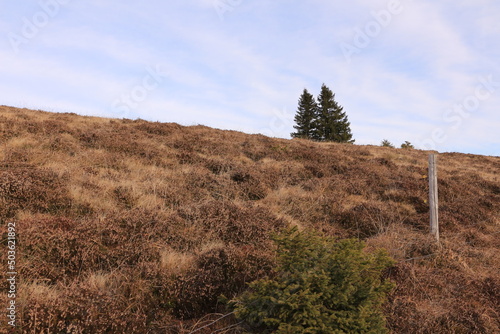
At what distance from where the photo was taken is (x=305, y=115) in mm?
41969

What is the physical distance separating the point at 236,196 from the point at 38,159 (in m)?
5.02

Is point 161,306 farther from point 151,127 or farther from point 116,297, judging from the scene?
point 151,127

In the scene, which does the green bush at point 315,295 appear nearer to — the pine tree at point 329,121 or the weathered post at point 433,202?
the weathered post at point 433,202

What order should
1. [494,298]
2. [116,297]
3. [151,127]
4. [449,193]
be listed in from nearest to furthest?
[116,297]
[494,298]
[449,193]
[151,127]

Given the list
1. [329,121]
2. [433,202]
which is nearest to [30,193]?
[433,202]

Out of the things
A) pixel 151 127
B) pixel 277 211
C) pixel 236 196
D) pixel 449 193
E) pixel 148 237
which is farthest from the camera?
→ pixel 151 127

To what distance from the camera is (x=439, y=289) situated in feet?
15.2

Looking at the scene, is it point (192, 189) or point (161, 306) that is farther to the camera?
point (192, 189)

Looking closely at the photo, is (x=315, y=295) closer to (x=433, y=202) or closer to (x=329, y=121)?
(x=433, y=202)

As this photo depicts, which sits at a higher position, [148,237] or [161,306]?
[148,237]

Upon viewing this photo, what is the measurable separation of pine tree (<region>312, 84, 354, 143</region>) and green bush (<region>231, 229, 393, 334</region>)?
3693 cm

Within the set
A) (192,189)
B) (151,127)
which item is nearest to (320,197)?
(192,189)

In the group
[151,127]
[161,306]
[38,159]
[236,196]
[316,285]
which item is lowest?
[161,306]

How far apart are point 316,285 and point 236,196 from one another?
Answer: 4.54m
